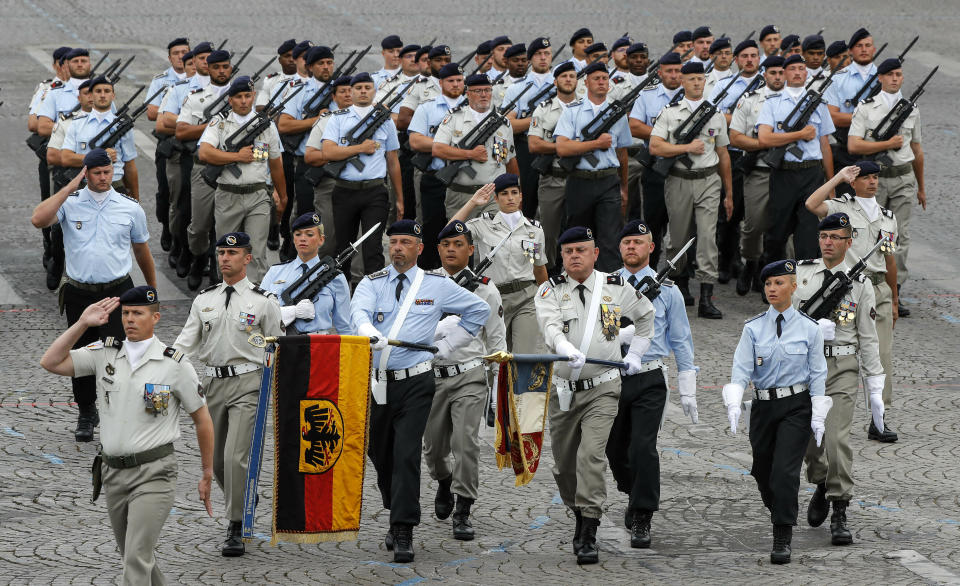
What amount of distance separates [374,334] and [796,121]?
7.60m

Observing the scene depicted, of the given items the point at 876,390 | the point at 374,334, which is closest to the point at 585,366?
the point at 374,334

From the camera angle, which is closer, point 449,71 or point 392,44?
point 449,71

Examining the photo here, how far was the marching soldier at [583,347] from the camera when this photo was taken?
10.4 meters

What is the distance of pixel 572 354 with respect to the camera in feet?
33.6

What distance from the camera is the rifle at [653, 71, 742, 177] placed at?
651 inches

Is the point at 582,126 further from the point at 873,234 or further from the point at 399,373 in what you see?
the point at 399,373

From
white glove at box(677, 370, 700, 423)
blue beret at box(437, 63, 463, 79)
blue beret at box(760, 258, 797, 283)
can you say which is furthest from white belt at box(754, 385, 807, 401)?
blue beret at box(437, 63, 463, 79)

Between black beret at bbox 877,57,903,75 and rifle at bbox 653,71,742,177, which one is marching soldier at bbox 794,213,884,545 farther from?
black beret at bbox 877,57,903,75

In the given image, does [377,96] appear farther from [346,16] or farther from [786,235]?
[346,16]

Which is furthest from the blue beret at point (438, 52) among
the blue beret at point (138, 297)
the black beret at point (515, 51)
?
the blue beret at point (138, 297)

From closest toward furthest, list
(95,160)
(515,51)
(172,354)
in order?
(172,354)
(95,160)
(515,51)

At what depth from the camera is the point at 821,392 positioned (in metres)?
10.5

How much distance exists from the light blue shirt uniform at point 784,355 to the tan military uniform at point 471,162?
5767mm

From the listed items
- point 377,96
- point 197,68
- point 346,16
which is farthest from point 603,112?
point 346,16
